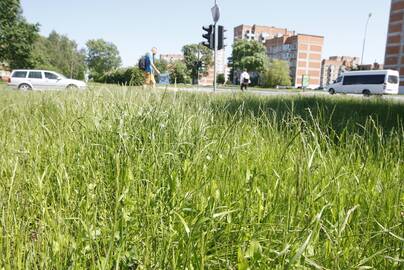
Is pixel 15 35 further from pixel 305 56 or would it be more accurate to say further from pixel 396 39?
pixel 305 56

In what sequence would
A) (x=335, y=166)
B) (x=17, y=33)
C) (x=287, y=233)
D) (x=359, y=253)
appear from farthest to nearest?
(x=17, y=33) → (x=335, y=166) → (x=359, y=253) → (x=287, y=233)

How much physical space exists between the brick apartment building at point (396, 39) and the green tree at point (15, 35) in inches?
2307

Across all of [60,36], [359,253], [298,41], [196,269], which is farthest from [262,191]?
[298,41]

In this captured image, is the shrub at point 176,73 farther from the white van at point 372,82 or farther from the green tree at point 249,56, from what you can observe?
the green tree at point 249,56

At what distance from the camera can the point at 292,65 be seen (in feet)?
340

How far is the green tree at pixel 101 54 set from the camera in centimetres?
10288

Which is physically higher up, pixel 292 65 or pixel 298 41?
pixel 298 41

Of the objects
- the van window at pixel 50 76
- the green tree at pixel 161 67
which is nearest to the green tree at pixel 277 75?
the green tree at pixel 161 67

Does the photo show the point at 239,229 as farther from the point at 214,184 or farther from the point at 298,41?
the point at 298,41

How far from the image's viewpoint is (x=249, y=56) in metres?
83.1

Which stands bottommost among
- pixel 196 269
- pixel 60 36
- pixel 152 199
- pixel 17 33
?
pixel 196 269

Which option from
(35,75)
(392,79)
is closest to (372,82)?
(392,79)

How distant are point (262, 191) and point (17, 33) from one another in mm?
45074

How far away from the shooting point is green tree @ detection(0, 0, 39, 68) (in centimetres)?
3872
